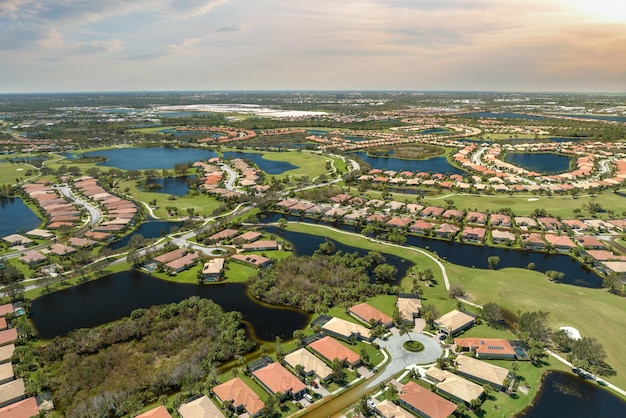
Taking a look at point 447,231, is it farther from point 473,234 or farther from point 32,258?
point 32,258

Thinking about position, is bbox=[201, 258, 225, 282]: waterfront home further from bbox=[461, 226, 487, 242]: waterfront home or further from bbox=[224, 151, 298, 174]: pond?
bbox=[224, 151, 298, 174]: pond

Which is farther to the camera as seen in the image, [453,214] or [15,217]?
[15,217]

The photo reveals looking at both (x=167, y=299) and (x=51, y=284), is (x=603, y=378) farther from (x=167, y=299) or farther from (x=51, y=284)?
(x=51, y=284)

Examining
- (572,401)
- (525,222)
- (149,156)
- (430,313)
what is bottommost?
(572,401)

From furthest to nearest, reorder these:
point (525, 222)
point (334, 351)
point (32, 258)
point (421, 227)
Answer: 1. point (525, 222)
2. point (421, 227)
3. point (32, 258)
4. point (334, 351)

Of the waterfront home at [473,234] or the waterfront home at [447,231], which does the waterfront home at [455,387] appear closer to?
the waterfront home at [473,234]

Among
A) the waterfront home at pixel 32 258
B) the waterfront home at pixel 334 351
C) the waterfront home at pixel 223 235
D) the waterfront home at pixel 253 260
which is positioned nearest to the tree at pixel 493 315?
the waterfront home at pixel 334 351

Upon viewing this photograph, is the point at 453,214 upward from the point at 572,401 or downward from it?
upward

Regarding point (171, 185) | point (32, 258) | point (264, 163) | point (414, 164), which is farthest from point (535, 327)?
point (264, 163)
